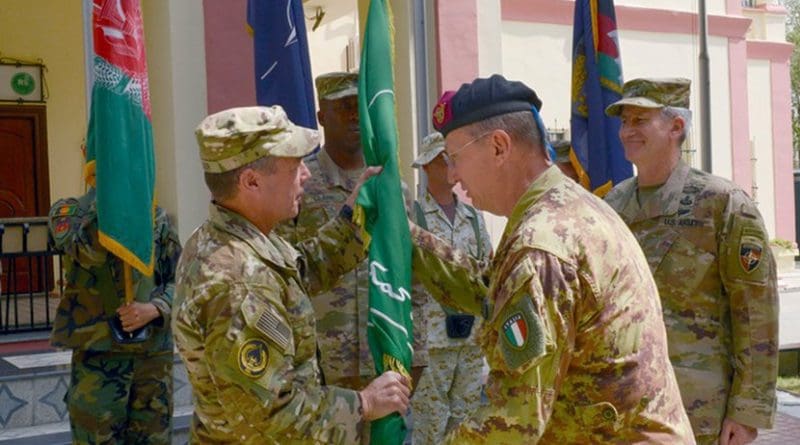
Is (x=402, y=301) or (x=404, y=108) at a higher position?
(x=404, y=108)

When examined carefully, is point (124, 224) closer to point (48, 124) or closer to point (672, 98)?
point (672, 98)

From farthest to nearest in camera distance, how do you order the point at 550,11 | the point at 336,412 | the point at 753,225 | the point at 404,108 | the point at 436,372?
1. the point at 550,11
2. the point at 404,108
3. the point at 436,372
4. the point at 753,225
5. the point at 336,412

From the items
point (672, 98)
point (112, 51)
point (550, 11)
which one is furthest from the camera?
point (550, 11)

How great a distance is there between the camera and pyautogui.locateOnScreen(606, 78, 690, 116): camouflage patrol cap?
3301 millimetres

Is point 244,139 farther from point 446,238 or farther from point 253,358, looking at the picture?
point 446,238

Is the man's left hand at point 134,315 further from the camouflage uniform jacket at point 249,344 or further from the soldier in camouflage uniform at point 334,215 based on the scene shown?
the camouflage uniform jacket at point 249,344

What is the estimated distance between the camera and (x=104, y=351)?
398 centimetres

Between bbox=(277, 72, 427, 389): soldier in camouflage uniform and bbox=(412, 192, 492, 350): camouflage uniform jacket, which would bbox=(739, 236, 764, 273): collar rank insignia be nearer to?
bbox=(277, 72, 427, 389): soldier in camouflage uniform

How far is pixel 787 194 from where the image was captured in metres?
17.5

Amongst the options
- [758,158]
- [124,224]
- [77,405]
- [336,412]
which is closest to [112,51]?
[124,224]

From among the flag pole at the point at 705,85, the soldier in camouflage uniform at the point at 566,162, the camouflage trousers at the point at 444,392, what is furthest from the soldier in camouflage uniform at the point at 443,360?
the flag pole at the point at 705,85

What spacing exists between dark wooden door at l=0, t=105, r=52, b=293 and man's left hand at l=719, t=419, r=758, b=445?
360 inches

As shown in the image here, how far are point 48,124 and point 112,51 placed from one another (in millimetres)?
7021

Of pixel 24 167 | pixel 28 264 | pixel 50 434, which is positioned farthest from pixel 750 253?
pixel 24 167
